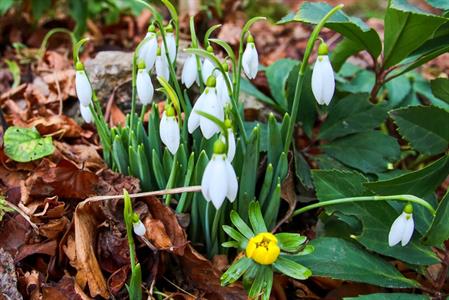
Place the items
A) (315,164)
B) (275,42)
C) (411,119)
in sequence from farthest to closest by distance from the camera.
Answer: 1. (275,42)
2. (315,164)
3. (411,119)

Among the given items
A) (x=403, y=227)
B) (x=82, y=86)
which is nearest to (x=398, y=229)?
(x=403, y=227)

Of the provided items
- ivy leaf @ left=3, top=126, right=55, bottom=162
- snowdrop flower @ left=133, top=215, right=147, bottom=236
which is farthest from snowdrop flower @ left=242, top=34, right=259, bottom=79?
ivy leaf @ left=3, top=126, right=55, bottom=162

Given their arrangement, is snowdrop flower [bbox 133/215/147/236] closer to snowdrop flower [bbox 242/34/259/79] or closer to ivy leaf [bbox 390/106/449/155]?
snowdrop flower [bbox 242/34/259/79]

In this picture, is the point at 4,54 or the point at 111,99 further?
the point at 4,54

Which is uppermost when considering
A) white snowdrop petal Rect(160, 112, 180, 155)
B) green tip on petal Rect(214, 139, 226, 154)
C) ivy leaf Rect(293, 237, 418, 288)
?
green tip on petal Rect(214, 139, 226, 154)

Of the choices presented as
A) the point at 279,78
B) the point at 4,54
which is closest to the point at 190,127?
the point at 279,78

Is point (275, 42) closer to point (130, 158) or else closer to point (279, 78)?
point (279, 78)

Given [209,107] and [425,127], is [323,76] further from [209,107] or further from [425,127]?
[425,127]
